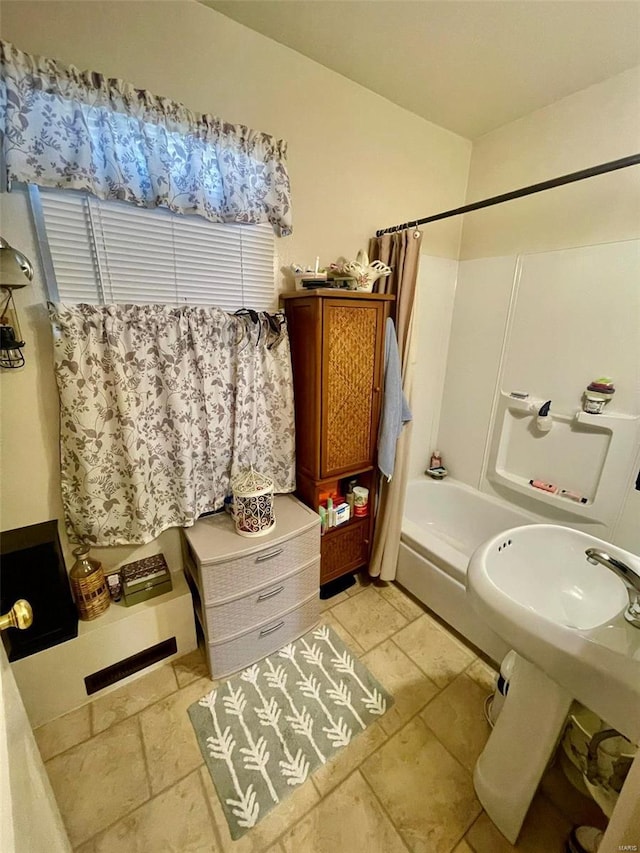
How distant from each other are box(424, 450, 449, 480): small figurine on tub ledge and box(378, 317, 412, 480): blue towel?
2.94ft

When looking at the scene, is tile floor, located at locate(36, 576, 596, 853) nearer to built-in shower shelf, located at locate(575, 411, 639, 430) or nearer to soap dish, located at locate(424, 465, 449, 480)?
soap dish, located at locate(424, 465, 449, 480)

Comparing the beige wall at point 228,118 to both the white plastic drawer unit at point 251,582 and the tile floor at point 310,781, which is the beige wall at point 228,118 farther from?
the tile floor at point 310,781

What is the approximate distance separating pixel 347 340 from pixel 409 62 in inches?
48.3

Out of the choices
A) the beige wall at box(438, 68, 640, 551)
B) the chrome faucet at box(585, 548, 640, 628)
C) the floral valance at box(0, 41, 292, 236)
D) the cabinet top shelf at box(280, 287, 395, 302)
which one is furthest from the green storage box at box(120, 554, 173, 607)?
the beige wall at box(438, 68, 640, 551)

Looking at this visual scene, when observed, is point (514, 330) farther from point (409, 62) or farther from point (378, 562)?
point (378, 562)

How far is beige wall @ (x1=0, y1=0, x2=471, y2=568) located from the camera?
1116 mm

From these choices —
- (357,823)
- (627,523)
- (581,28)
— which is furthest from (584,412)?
(357,823)

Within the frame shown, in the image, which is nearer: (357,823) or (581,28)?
(357,823)

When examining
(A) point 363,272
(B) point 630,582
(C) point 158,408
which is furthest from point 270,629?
(A) point 363,272

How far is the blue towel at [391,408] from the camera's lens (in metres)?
1.70

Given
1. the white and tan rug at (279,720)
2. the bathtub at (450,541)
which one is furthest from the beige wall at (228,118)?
the bathtub at (450,541)

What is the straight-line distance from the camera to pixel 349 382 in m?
1.59

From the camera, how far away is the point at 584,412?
1.75 m

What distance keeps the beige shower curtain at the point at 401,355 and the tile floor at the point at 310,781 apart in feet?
1.80
